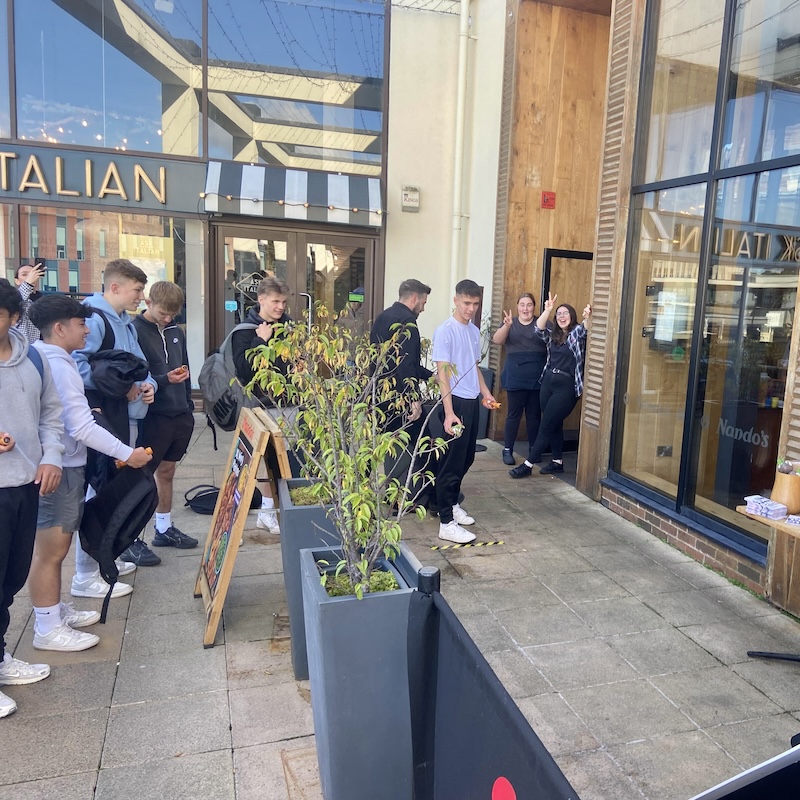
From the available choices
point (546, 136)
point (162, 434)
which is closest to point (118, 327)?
point (162, 434)

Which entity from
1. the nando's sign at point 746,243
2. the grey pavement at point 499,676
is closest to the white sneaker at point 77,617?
the grey pavement at point 499,676

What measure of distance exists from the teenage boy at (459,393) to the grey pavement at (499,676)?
0.40m

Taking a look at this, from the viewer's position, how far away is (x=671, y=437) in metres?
4.95

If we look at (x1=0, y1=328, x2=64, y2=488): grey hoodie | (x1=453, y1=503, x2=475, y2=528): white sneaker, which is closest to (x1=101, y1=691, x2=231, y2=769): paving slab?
(x1=0, y1=328, x2=64, y2=488): grey hoodie

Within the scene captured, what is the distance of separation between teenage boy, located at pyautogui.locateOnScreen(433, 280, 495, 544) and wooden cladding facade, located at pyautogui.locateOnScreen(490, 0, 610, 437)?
2.88 meters

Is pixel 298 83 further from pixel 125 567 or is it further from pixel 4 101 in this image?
pixel 125 567

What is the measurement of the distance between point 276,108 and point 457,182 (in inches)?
103

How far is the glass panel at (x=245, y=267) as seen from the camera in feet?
28.0

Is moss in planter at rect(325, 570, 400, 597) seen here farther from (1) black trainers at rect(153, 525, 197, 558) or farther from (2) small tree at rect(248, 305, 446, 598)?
(1) black trainers at rect(153, 525, 197, 558)

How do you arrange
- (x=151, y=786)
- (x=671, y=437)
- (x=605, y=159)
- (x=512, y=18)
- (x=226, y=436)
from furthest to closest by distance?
(x=226, y=436), (x=512, y=18), (x=605, y=159), (x=671, y=437), (x=151, y=786)

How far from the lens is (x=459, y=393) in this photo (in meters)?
4.68

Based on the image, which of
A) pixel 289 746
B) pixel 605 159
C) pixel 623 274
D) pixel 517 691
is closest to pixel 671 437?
pixel 623 274

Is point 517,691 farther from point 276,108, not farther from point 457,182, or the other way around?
point 276,108

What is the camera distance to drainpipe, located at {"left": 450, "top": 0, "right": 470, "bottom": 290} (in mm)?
8430
